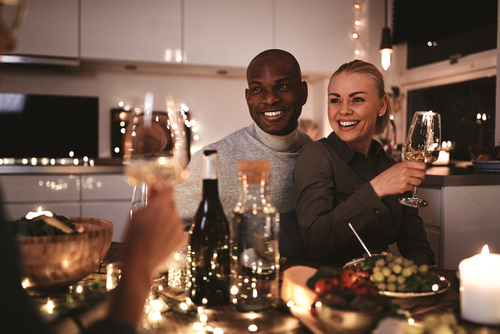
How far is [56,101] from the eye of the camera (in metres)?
3.12

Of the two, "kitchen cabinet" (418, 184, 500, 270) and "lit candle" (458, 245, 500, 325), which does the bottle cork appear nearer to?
"lit candle" (458, 245, 500, 325)

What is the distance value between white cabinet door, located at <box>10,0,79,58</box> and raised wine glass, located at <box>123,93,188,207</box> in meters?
2.70

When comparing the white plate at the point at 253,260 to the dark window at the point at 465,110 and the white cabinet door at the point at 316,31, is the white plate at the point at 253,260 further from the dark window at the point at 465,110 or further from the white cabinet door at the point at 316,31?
the white cabinet door at the point at 316,31

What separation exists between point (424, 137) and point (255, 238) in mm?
725

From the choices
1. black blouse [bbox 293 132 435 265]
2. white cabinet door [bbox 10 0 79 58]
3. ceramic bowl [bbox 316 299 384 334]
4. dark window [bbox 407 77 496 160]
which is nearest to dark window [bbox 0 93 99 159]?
white cabinet door [bbox 10 0 79 58]

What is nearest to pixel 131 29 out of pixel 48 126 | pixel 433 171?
pixel 48 126

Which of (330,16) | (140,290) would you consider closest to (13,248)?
(140,290)

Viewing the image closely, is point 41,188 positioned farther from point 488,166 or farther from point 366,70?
point 488,166

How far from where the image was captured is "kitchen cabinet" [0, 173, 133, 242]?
8.71ft

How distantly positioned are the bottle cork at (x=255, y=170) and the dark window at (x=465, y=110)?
8.00 ft

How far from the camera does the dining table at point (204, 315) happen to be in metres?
0.58

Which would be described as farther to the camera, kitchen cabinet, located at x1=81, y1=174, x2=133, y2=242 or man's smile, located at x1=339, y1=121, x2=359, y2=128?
kitchen cabinet, located at x1=81, y1=174, x2=133, y2=242

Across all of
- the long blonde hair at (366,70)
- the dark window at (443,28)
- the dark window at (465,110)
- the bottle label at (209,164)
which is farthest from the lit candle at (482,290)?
the dark window at (443,28)

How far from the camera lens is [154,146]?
521 millimetres
